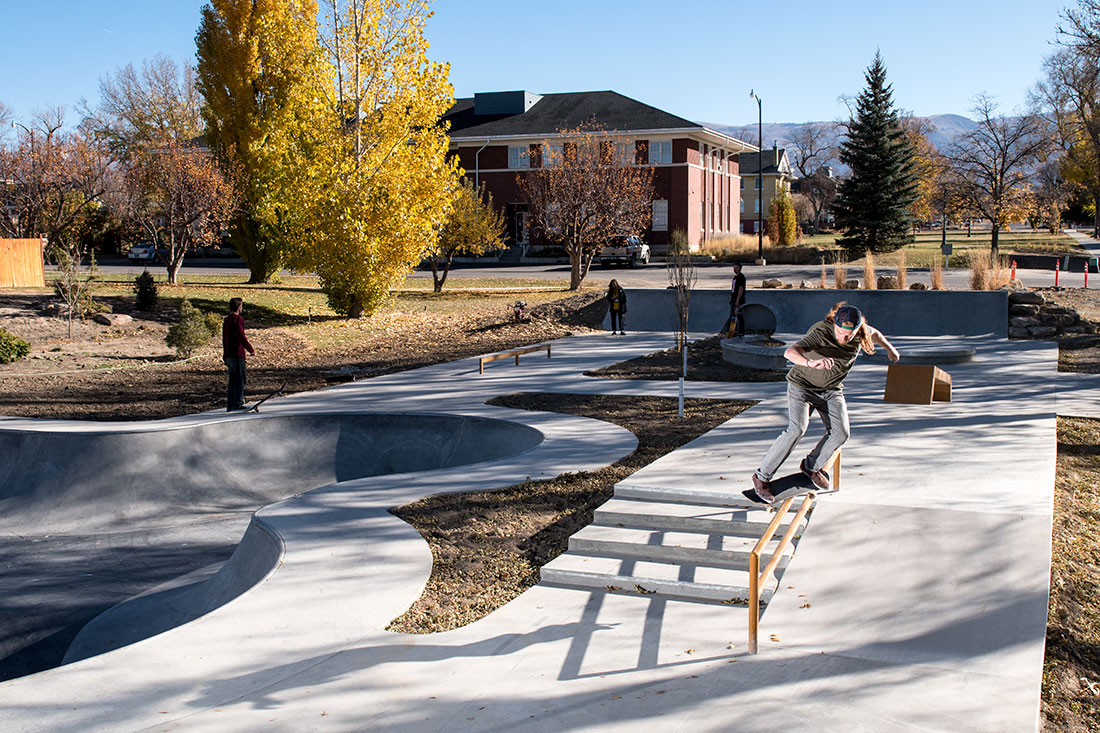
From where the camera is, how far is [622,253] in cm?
4756

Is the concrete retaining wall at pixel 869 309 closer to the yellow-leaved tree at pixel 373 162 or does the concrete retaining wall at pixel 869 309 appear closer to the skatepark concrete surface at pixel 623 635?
the yellow-leaved tree at pixel 373 162

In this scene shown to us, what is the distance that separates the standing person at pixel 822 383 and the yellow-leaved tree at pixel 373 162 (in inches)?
732

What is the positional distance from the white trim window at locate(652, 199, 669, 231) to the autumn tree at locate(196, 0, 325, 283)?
29.5 meters

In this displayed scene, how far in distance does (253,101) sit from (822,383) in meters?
28.8

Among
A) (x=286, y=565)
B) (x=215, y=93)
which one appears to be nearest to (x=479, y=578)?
→ (x=286, y=565)

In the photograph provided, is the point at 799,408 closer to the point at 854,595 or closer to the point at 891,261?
the point at 854,595

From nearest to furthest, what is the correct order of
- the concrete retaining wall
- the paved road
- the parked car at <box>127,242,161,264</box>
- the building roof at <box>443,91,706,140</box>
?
the concrete retaining wall → the paved road → the parked car at <box>127,242,161,264</box> → the building roof at <box>443,91,706,140</box>

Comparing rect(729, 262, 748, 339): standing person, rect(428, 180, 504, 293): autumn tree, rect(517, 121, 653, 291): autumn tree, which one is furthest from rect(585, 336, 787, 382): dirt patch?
rect(428, 180, 504, 293): autumn tree

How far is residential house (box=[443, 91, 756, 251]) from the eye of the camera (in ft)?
185

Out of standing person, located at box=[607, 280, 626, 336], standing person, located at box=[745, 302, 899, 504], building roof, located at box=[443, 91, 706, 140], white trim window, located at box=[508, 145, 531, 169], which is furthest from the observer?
white trim window, located at box=[508, 145, 531, 169]

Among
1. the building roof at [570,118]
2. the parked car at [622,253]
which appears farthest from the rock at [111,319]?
the building roof at [570,118]

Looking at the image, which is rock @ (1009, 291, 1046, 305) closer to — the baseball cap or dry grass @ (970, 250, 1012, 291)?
dry grass @ (970, 250, 1012, 291)

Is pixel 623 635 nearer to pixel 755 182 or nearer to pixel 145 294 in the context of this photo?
pixel 145 294

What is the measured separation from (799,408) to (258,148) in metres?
26.9
